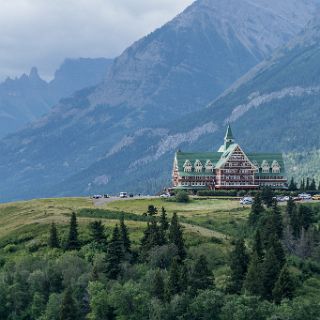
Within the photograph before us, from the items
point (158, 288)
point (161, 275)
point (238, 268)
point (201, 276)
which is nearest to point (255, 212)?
point (238, 268)

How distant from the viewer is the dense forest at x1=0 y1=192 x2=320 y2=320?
122438mm

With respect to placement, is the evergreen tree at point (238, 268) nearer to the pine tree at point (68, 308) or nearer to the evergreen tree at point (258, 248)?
the evergreen tree at point (258, 248)

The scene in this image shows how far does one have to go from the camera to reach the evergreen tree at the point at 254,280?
126438mm

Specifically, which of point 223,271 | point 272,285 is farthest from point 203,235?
point 272,285

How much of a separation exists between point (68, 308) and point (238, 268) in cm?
2817

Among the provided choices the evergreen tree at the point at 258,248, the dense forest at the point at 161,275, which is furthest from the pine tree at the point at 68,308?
the evergreen tree at the point at 258,248

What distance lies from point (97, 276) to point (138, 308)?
1147cm

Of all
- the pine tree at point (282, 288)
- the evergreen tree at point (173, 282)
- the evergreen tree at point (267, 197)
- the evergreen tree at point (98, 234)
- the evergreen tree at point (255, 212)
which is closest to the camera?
the evergreen tree at point (173, 282)

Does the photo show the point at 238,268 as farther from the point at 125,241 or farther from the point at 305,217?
the point at 305,217

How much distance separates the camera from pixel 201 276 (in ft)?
423

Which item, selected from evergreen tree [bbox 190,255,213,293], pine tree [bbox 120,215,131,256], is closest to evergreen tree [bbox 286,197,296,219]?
pine tree [bbox 120,215,131,256]

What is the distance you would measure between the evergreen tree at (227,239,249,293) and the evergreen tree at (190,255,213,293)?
3.95 m

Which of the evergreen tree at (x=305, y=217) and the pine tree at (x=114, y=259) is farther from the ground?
the evergreen tree at (x=305, y=217)

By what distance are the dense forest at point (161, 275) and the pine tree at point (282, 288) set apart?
15 cm
